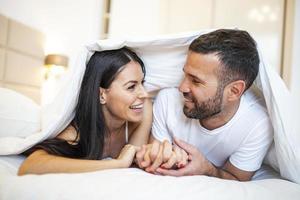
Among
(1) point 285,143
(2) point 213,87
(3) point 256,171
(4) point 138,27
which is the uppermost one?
(4) point 138,27

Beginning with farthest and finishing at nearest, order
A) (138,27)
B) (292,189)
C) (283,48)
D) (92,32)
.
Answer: (138,27) → (283,48) → (92,32) → (292,189)

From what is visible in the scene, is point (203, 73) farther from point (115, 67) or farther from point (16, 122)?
point (16, 122)

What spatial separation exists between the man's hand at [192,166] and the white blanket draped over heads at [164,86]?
208 mm

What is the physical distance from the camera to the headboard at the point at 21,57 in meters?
1.38

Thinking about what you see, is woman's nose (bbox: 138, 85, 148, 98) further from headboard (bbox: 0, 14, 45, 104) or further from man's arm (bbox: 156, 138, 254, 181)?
headboard (bbox: 0, 14, 45, 104)

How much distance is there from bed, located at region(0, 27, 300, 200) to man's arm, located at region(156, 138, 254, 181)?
0.23ft

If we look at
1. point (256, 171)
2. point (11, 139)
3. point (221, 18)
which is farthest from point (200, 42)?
point (221, 18)

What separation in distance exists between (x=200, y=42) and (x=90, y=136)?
1.52ft

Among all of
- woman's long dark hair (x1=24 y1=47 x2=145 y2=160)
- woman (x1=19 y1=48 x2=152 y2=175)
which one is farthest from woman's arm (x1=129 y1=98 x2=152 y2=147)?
woman's long dark hair (x1=24 y1=47 x2=145 y2=160)

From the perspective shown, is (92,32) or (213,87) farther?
(92,32)

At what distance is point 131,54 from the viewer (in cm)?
95

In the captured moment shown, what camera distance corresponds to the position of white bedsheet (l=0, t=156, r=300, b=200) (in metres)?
0.46

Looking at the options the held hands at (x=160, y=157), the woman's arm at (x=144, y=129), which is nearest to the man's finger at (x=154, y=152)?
the held hands at (x=160, y=157)

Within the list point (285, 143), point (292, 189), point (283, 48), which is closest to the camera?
point (292, 189)
